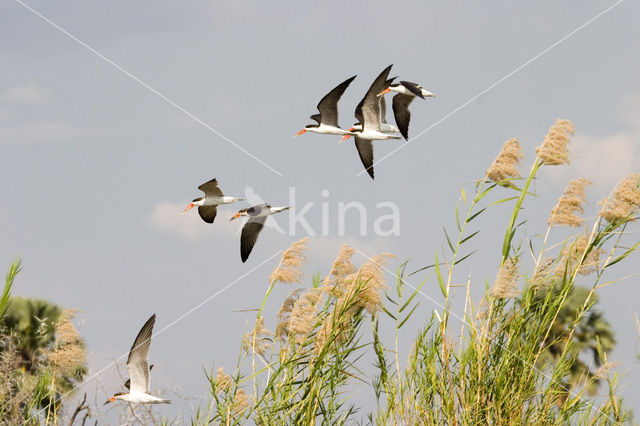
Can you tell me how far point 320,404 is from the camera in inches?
288

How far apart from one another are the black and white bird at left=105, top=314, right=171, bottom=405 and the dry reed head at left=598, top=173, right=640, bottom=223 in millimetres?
4438

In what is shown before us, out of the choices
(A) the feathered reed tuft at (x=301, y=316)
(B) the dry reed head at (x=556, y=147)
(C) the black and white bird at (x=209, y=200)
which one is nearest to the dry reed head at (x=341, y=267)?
(A) the feathered reed tuft at (x=301, y=316)

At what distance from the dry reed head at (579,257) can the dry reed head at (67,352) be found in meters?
4.52

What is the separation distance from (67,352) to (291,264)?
230 centimetres

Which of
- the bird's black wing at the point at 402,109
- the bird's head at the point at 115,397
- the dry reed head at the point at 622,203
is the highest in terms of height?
the bird's black wing at the point at 402,109

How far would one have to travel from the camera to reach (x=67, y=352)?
24.8ft

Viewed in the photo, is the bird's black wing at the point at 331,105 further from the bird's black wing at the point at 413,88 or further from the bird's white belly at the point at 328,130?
the bird's black wing at the point at 413,88

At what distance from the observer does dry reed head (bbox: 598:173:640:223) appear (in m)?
7.32

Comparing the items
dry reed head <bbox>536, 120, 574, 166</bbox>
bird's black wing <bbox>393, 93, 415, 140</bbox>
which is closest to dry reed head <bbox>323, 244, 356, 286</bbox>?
dry reed head <bbox>536, 120, 574, 166</bbox>

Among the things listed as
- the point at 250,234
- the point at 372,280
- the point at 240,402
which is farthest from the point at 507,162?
the point at 250,234

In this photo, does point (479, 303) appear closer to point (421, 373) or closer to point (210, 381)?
point (421, 373)

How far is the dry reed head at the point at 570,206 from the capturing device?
293 inches

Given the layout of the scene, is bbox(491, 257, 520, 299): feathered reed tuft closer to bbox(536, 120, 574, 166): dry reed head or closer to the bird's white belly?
bbox(536, 120, 574, 166): dry reed head

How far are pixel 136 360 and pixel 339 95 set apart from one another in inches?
245
